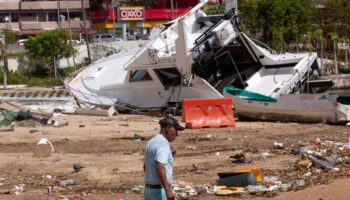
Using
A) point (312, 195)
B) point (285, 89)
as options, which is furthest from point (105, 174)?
point (285, 89)

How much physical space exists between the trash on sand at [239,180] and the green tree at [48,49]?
144ft

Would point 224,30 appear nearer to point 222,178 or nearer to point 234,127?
point 234,127

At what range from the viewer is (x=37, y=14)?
261ft

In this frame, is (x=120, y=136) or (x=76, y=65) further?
(x=76, y=65)

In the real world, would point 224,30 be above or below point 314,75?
above

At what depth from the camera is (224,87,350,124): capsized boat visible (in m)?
20.3

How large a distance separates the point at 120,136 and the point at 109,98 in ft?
26.3

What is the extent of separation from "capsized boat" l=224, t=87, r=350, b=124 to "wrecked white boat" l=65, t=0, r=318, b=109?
3.45ft

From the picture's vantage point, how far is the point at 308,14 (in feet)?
184

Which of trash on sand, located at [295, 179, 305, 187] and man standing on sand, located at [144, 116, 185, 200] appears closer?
man standing on sand, located at [144, 116, 185, 200]

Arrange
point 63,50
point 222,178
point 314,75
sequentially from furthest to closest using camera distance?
point 63,50 < point 314,75 < point 222,178

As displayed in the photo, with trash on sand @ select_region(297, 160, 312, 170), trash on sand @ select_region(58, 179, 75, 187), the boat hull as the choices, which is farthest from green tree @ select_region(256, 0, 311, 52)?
trash on sand @ select_region(58, 179, 75, 187)

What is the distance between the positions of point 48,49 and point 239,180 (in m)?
44.8

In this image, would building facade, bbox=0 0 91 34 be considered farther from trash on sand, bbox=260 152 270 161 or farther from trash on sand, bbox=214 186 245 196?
trash on sand, bbox=214 186 245 196
